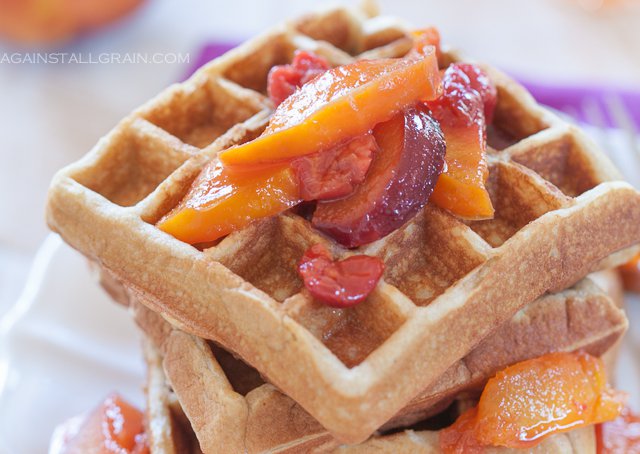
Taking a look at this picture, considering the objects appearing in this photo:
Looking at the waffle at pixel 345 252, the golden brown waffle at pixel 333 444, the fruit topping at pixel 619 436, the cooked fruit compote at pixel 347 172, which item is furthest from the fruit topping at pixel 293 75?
the fruit topping at pixel 619 436

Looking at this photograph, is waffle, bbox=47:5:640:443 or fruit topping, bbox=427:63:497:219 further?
fruit topping, bbox=427:63:497:219

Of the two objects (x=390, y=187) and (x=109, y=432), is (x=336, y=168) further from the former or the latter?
(x=109, y=432)

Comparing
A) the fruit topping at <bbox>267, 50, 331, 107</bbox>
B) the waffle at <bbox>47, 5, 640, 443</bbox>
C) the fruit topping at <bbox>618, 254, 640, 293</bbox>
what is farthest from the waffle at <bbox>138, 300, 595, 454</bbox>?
the fruit topping at <bbox>618, 254, 640, 293</bbox>

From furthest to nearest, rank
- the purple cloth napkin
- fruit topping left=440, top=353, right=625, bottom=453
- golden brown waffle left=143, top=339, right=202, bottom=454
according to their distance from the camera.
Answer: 1. the purple cloth napkin
2. golden brown waffle left=143, top=339, right=202, bottom=454
3. fruit topping left=440, top=353, right=625, bottom=453

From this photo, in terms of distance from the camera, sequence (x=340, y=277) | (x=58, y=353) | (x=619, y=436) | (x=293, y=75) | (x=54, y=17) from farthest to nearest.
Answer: (x=54, y=17), (x=58, y=353), (x=619, y=436), (x=293, y=75), (x=340, y=277)

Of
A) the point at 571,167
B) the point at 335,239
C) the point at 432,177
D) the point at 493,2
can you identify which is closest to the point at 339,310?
the point at 335,239

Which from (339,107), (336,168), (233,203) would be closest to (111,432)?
(233,203)

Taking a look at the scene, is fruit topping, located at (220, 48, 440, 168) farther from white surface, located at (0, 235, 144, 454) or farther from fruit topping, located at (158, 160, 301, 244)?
white surface, located at (0, 235, 144, 454)

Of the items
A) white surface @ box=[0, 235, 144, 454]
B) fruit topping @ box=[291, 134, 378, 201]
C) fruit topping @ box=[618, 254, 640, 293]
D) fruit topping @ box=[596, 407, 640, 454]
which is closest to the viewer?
fruit topping @ box=[291, 134, 378, 201]
